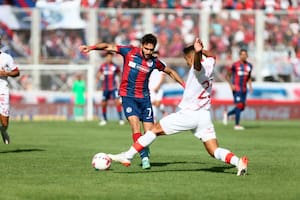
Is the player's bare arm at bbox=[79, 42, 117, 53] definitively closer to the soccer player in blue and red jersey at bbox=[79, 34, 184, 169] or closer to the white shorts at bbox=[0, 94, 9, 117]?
the soccer player in blue and red jersey at bbox=[79, 34, 184, 169]

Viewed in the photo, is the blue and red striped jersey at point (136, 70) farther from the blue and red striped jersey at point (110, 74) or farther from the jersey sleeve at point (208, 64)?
the blue and red striped jersey at point (110, 74)

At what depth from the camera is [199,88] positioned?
14.4 meters

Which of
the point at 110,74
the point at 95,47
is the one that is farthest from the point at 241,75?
the point at 95,47

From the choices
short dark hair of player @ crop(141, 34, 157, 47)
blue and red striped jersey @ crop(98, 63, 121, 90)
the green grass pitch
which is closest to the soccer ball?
the green grass pitch

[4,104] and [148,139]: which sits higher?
[4,104]

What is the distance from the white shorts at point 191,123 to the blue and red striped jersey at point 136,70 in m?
1.66

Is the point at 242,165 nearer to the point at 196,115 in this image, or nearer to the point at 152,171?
the point at 196,115

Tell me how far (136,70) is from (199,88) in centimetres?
185

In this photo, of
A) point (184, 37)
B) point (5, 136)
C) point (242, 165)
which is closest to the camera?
point (242, 165)

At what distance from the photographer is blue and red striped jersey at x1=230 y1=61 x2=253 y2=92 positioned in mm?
30969

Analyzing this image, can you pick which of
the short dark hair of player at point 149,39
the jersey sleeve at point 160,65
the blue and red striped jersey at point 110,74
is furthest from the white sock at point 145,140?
the blue and red striped jersey at point 110,74

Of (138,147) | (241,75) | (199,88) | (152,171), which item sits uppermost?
(241,75)

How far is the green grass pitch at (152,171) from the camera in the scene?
1216cm

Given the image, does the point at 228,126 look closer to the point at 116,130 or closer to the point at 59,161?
the point at 116,130
